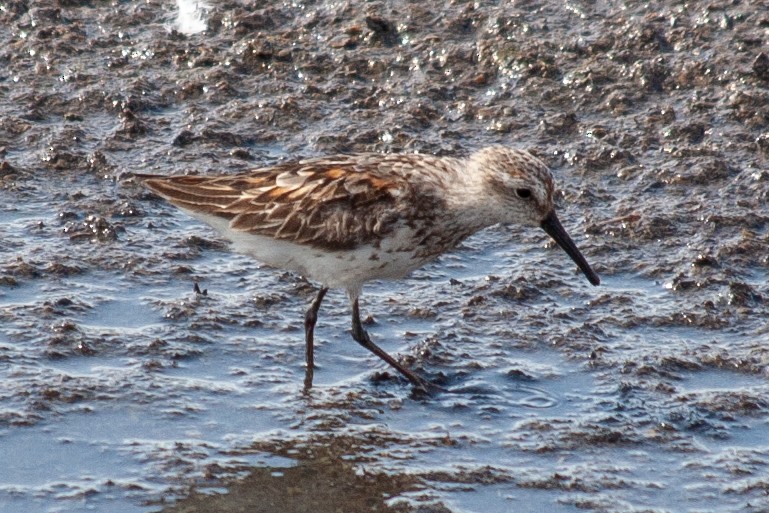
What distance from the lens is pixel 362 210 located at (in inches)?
292

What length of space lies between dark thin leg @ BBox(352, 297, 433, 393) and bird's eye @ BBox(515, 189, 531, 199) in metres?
1.08

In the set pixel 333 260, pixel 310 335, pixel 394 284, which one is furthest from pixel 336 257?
pixel 394 284

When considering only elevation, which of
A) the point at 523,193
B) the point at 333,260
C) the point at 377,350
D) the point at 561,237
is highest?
the point at 523,193

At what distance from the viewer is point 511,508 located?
645 cm

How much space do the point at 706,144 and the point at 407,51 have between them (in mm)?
2473

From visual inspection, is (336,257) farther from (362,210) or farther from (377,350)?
(377,350)

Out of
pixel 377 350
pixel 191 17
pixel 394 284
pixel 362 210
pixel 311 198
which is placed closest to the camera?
pixel 362 210

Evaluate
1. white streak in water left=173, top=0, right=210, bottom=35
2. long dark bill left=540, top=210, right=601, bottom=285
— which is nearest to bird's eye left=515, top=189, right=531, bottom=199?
long dark bill left=540, top=210, right=601, bottom=285

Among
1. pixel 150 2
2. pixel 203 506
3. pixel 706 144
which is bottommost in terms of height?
pixel 203 506

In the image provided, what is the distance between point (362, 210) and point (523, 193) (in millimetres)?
893

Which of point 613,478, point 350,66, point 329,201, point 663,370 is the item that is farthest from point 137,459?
point 350,66

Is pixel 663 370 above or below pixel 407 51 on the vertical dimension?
below

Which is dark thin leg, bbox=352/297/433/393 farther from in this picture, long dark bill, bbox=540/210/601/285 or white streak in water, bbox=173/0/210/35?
white streak in water, bbox=173/0/210/35

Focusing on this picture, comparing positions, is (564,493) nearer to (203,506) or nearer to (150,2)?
(203,506)
